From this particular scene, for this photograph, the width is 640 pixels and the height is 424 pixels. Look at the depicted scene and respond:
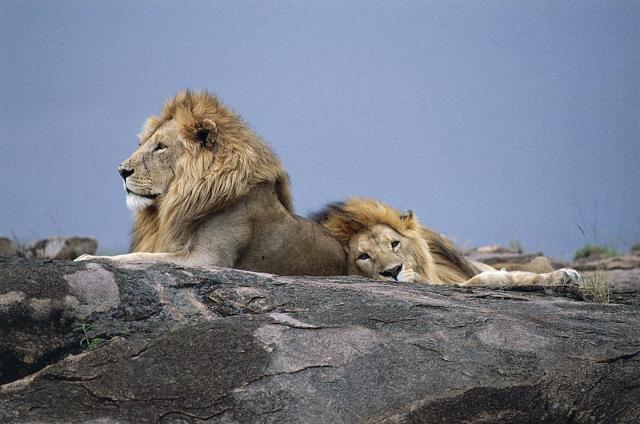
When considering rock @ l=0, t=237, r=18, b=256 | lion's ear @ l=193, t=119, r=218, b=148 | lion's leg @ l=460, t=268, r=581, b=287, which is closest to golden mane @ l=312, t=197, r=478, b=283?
lion's leg @ l=460, t=268, r=581, b=287

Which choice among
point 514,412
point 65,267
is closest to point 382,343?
point 514,412

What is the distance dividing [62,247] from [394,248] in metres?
6.05

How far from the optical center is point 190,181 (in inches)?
227

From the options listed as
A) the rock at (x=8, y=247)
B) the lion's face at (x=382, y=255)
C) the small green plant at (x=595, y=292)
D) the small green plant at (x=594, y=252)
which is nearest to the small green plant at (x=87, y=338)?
the small green plant at (x=595, y=292)

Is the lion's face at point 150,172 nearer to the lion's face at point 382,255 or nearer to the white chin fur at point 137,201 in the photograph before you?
the white chin fur at point 137,201

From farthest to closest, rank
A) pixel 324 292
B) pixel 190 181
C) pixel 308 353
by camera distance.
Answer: pixel 190 181 < pixel 324 292 < pixel 308 353

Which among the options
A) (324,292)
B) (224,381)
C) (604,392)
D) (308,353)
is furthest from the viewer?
(324,292)

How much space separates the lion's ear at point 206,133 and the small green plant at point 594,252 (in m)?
8.52

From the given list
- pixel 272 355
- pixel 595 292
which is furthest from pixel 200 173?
pixel 272 355

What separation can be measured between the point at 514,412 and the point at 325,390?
2.40 feet

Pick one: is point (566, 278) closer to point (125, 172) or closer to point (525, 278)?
point (525, 278)

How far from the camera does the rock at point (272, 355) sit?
317 cm

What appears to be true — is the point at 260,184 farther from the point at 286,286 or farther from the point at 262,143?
the point at 286,286

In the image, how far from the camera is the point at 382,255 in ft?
21.2
